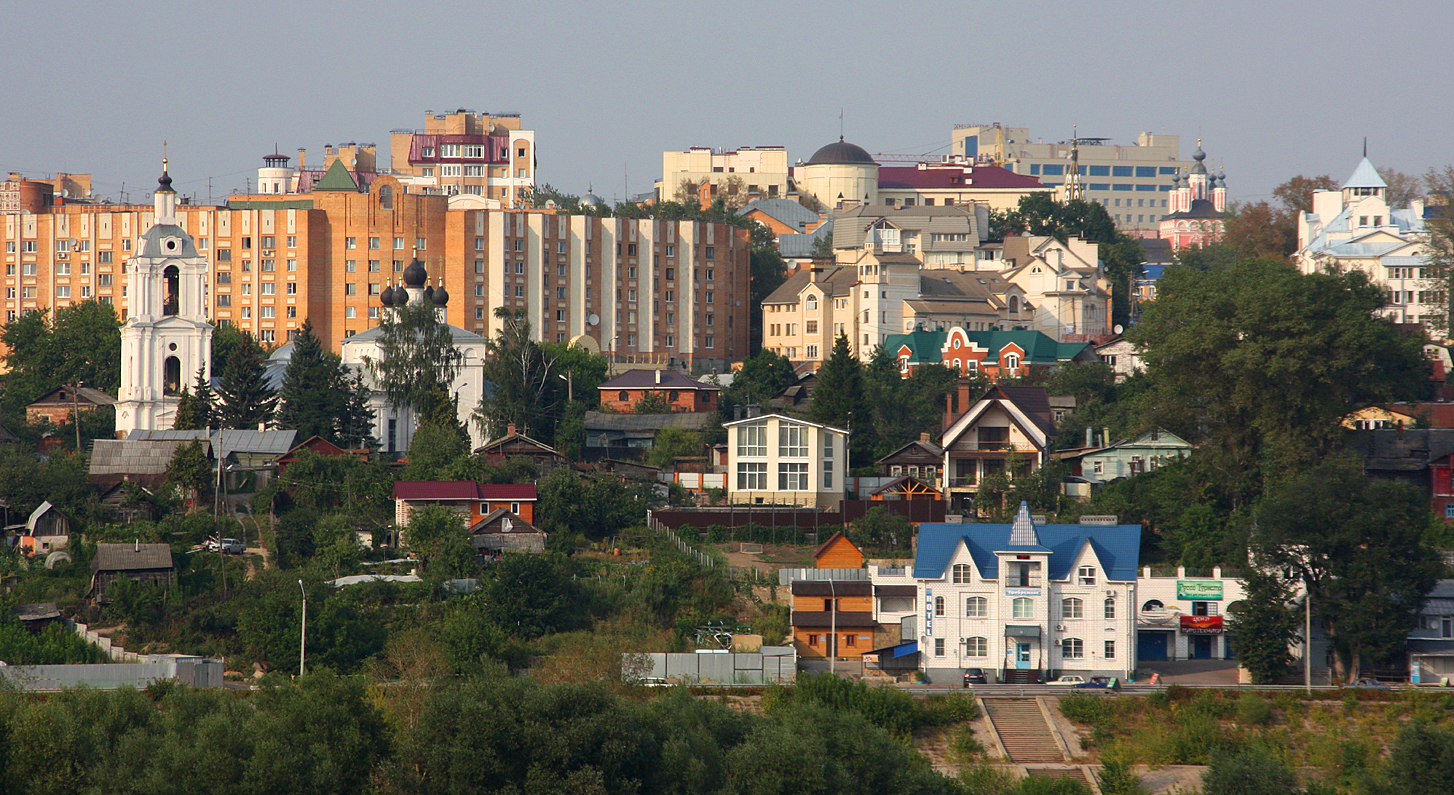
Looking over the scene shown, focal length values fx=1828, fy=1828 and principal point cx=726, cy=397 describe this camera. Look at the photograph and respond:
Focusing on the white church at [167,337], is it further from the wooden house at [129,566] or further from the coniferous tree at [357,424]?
A: the wooden house at [129,566]

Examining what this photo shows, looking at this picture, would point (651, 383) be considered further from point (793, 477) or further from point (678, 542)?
point (678, 542)

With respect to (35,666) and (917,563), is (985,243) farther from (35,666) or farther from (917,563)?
(35,666)

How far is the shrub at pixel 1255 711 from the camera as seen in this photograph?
4312 centimetres

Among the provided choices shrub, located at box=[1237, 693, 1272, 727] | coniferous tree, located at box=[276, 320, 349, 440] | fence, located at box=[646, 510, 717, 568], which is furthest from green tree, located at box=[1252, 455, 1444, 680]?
coniferous tree, located at box=[276, 320, 349, 440]

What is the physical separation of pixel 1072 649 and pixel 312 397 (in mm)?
30394

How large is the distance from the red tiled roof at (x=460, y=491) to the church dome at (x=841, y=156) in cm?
8143

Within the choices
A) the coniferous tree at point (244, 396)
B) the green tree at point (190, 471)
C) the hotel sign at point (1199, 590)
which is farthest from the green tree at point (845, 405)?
the green tree at point (190, 471)

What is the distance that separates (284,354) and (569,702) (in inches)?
1983

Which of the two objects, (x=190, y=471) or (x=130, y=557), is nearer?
(x=130, y=557)

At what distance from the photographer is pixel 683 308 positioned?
340ft

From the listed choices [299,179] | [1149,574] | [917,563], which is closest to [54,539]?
[917,563]

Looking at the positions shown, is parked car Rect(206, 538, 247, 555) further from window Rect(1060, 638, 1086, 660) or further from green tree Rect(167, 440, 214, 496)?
window Rect(1060, 638, 1086, 660)

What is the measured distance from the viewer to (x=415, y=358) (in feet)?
220

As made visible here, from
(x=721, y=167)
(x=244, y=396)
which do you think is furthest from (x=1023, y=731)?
(x=721, y=167)
